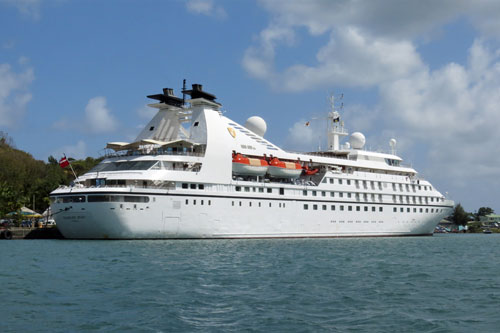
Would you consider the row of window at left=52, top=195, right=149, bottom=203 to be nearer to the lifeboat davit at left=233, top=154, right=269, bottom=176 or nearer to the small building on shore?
the lifeboat davit at left=233, top=154, right=269, bottom=176

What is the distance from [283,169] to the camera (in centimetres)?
4688

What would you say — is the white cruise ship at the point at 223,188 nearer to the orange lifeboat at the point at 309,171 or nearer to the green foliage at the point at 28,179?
the orange lifeboat at the point at 309,171

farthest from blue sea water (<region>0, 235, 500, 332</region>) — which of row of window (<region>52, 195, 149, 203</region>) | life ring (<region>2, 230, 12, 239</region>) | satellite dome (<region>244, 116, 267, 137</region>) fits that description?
satellite dome (<region>244, 116, 267, 137</region>)

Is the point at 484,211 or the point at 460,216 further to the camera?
the point at 484,211

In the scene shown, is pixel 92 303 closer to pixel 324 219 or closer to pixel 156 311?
pixel 156 311

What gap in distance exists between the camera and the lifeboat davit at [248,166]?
43859 millimetres

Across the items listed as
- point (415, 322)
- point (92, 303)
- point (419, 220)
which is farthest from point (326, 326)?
point (419, 220)

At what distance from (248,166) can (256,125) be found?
6.90 meters

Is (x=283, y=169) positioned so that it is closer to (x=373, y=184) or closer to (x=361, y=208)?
(x=361, y=208)

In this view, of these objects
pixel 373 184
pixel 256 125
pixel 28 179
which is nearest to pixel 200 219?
pixel 256 125

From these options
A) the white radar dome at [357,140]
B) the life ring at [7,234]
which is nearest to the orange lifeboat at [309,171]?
the white radar dome at [357,140]

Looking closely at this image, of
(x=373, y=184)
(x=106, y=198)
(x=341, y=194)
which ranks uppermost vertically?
(x=373, y=184)

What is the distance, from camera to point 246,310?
47.9 ft

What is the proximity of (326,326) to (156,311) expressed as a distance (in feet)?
15.1
